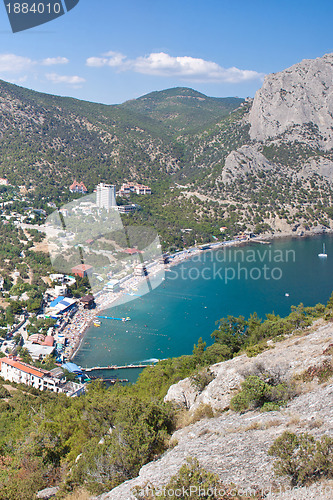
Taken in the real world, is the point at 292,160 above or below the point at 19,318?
above

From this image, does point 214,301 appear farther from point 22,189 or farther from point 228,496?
point 22,189

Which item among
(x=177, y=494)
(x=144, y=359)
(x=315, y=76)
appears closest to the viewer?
(x=177, y=494)

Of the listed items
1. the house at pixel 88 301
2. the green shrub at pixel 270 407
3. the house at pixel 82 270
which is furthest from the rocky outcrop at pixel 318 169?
the green shrub at pixel 270 407

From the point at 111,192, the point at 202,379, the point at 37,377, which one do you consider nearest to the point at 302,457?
the point at 202,379

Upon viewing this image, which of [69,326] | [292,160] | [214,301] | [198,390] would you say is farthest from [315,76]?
[198,390]

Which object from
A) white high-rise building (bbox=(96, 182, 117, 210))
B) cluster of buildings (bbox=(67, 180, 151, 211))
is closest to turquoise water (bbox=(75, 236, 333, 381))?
cluster of buildings (bbox=(67, 180, 151, 211))

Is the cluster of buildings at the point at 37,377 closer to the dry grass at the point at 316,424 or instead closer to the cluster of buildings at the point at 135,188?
the dry grass at the point at 316,424
